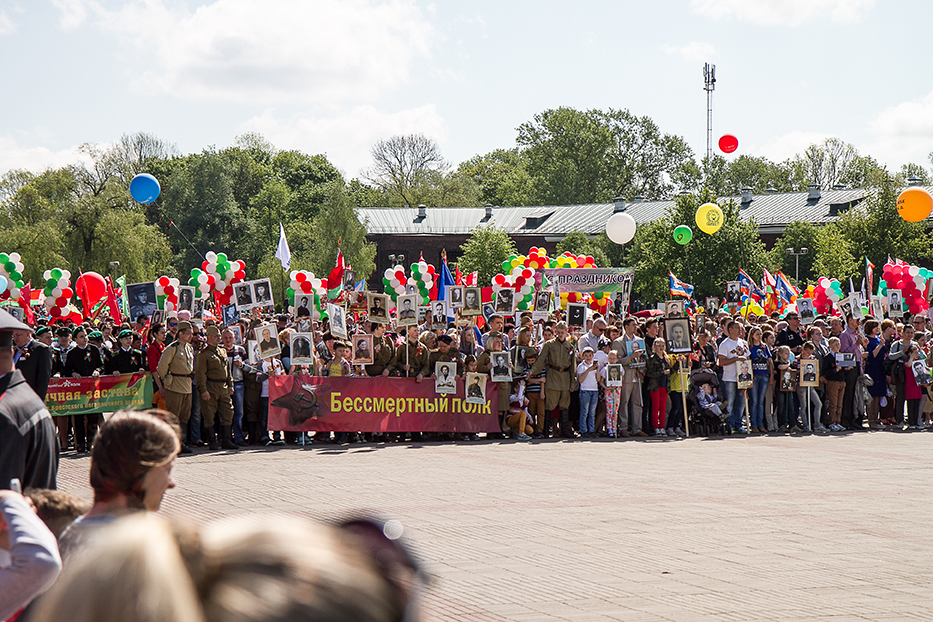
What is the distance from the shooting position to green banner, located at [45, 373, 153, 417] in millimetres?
15211

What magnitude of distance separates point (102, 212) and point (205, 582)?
56245 millimetres

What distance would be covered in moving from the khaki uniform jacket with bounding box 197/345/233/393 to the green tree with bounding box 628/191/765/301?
3989 cm

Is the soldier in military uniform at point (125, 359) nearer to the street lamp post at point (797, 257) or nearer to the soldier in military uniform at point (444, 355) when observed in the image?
the soldier in military uniform at point (444, 355)

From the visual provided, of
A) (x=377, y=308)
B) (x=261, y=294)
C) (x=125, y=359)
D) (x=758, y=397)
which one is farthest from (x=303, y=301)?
(x=758, y=397)

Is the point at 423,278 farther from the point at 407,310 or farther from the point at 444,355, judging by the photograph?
the point at 444,355

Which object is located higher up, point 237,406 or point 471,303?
point 471,303

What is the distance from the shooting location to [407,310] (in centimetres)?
1728

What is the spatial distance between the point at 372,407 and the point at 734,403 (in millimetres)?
6533

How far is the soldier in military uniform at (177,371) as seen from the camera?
592 inches

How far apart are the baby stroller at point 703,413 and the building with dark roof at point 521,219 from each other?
2312 inches

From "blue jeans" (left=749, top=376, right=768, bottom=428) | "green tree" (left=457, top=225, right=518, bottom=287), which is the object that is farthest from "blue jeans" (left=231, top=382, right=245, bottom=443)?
"green tree" (left=457, top=225, right=518, bottom=287)

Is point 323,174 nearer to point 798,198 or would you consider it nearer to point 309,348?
point 798,198

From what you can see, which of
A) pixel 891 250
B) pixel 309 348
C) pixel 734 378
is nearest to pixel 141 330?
pixel 309 348

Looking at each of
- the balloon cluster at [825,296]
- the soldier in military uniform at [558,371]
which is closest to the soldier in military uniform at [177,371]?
the soldier in military uniform at [558,371]
